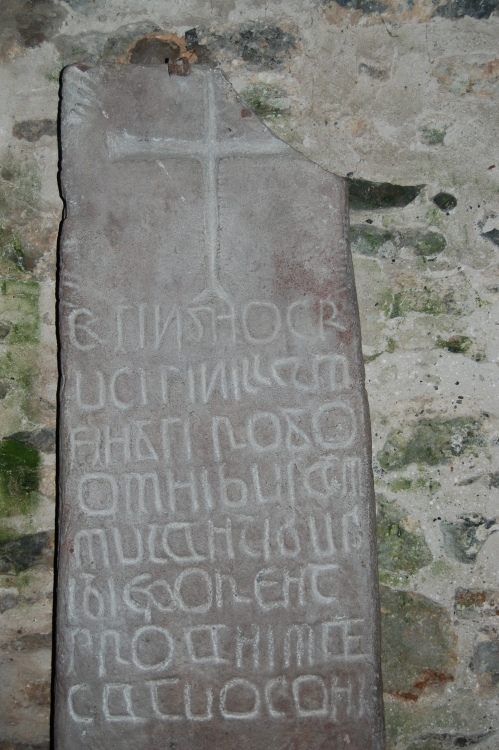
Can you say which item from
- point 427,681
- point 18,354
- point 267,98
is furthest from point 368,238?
point 427,681

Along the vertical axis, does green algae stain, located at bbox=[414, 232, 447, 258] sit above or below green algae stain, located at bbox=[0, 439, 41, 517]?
above

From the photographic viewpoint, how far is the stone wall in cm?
236

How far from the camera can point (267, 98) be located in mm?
2385

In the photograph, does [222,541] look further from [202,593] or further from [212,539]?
[202,593]

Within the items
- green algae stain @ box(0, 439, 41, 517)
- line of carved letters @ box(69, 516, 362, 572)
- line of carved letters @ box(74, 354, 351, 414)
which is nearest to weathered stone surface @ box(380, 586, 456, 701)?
line of carved letters @ box(69, 516, 362, 572)

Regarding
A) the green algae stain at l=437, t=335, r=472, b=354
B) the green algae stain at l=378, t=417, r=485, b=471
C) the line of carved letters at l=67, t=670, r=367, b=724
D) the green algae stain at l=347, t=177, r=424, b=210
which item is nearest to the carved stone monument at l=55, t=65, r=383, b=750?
the line of carved letters at l=67, t=670, r=367, b=724

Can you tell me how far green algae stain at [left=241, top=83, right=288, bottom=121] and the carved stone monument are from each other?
20 centimetres

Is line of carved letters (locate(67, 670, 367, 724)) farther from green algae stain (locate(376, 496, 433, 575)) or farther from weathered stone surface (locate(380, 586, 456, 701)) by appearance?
green algae stain (locate(376, 496, 433, 575))

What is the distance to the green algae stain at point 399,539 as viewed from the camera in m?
2.36

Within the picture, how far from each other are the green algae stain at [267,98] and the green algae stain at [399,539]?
1439 mm

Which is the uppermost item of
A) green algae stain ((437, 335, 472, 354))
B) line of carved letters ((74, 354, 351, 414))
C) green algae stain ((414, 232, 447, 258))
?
green algae stain ((414, 232, 447, 258))

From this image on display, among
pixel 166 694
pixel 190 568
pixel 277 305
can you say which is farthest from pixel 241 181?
pixel 166 694

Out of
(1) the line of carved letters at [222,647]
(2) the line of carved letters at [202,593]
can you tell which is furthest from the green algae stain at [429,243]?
(1) the line of carved letters at [222,647]

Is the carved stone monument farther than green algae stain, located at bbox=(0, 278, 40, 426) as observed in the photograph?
No
